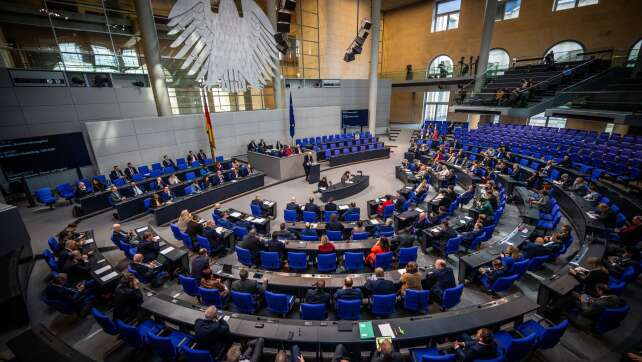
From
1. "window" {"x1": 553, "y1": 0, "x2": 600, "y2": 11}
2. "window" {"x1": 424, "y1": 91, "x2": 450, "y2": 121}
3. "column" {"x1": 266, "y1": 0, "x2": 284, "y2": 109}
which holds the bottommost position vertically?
"window" {"x1": 424, "y1": 91, "x2": 450, "y2": 121}

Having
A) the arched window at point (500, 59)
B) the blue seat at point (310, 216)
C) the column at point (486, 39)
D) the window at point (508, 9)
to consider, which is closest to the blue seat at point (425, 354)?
the blue seat at point (310, 216)

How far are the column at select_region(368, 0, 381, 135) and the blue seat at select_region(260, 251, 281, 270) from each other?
758 inches

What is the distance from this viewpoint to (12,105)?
11.4 m

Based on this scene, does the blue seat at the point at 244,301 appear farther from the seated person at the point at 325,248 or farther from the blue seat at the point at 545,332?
the blue seat at the point at 545,332

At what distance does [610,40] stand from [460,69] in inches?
351

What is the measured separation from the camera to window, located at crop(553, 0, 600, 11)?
1820 cm

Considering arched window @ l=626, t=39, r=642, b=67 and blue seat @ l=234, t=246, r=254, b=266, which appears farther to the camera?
arched window @ l=626, t=39, r=642, b=67

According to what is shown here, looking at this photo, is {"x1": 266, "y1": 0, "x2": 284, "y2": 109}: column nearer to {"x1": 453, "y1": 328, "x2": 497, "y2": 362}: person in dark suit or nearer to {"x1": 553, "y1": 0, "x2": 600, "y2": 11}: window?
{"x1": 453, "y1": 328, "x2": 497, "y2": 362}: person in dark suit

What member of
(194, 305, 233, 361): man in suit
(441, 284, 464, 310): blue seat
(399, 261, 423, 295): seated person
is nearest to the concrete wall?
(194, 305, 233, 361): man in suit

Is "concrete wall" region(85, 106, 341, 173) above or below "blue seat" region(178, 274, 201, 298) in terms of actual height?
above

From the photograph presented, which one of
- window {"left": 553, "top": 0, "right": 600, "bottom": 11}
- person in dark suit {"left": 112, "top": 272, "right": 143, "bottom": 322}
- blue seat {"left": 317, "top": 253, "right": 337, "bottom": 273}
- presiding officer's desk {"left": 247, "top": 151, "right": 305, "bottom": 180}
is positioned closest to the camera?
person in dark suit {"left": 112, "top": 272, "right": 143, "bottom": 322}

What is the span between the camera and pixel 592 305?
4785mm

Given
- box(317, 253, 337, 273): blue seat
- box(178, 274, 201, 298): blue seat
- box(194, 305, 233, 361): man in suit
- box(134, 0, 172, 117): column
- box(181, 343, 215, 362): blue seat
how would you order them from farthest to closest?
A: box(134, 0, 172, 117): column → box(317, 253, 337, 273): blue seat → box(178, 274, 201, 298): blue seat → box(194, 305, 233, 361): man in suit → box(181, 343, 215, 362): blue seat

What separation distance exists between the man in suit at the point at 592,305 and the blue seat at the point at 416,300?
2.69m
